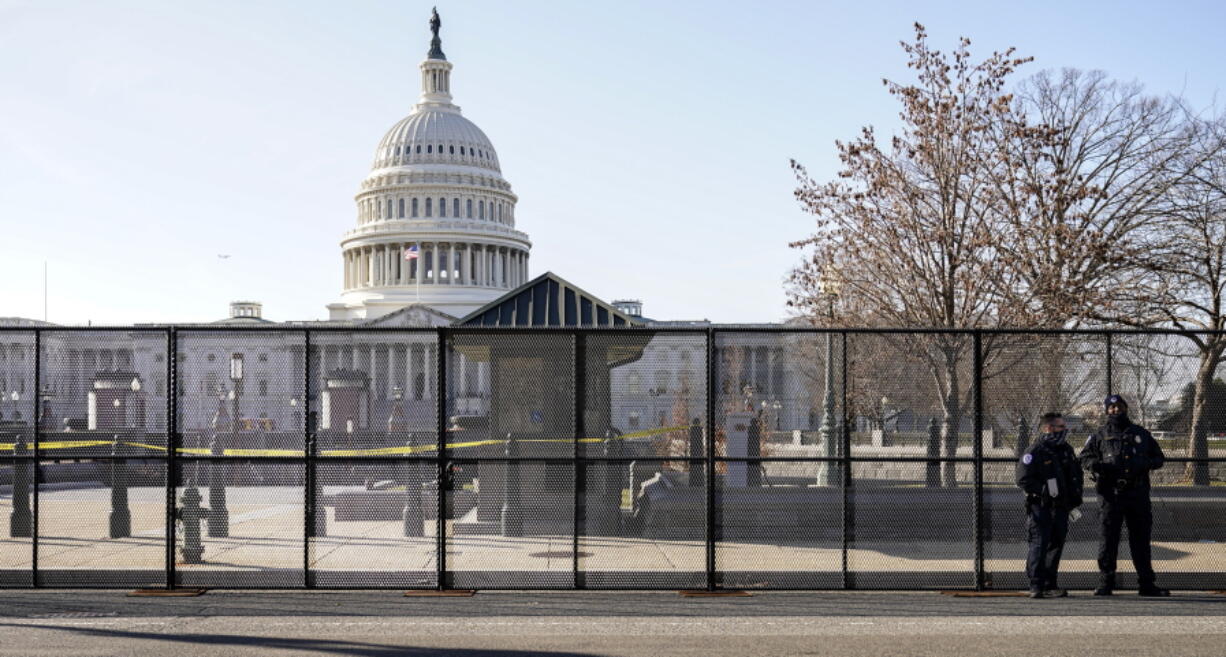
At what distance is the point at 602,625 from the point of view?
9734 mm

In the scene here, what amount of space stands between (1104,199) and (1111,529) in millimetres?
17336

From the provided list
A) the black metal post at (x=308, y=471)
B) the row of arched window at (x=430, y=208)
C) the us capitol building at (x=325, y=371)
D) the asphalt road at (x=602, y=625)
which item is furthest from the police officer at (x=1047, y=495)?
the row of arched window at (x=430, y=208)

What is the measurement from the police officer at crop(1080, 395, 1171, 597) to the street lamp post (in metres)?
2.51

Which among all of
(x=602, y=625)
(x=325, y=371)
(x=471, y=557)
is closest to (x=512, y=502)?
(x=471, y=557)

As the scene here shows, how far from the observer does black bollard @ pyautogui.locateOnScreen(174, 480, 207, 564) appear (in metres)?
13.0

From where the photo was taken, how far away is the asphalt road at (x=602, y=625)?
8.84m

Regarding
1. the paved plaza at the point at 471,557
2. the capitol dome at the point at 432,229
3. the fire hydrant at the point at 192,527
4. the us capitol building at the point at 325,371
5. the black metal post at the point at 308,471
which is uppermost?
the capitol dome at the point at 432,229

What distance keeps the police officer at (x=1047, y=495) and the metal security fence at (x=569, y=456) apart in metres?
0.65

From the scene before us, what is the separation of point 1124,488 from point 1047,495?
806mm

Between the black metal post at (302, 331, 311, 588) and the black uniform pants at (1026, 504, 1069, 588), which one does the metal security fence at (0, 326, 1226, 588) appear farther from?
the black uniform pants at (1026, 504, 1069, 588)

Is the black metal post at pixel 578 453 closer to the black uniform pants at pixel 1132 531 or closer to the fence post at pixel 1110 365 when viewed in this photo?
the black uniform pants at pixel 1132 531

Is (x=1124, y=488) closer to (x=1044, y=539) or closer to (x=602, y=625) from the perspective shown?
(x=1044, y=539)

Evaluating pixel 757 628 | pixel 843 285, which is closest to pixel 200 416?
pixel 757 628

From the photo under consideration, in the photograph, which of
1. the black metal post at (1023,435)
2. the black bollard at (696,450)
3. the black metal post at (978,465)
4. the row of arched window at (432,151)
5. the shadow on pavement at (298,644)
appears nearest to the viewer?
the shadow on pavement at (298,644)
